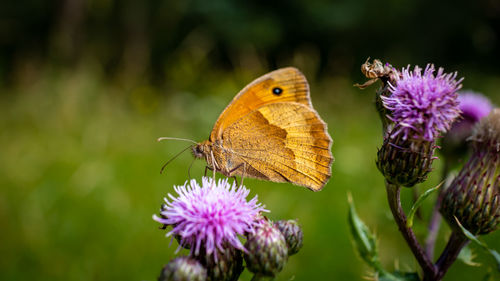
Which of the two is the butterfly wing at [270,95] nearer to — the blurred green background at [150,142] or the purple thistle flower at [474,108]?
the blurred green background at [150,142]


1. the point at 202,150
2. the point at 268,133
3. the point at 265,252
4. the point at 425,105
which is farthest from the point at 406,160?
the point at 202,150

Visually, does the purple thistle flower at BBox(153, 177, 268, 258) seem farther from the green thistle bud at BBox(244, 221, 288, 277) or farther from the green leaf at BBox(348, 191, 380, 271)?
the green leaf at BBox(348, 191, 380, 271)

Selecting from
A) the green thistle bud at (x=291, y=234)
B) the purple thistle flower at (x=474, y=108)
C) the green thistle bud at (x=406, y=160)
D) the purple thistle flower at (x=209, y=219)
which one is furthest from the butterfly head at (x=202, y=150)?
the purple thistle flower at (x=474, y=108)

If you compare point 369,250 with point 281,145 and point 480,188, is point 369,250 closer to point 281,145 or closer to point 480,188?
point 480,188

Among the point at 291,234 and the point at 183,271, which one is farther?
the point at 291,234

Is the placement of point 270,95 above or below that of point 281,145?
above

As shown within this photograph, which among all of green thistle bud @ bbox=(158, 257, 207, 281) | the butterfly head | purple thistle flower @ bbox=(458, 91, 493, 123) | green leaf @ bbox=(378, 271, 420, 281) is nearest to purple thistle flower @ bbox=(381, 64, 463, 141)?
green leaf @ bbox=(378, 271, 420, 281)
